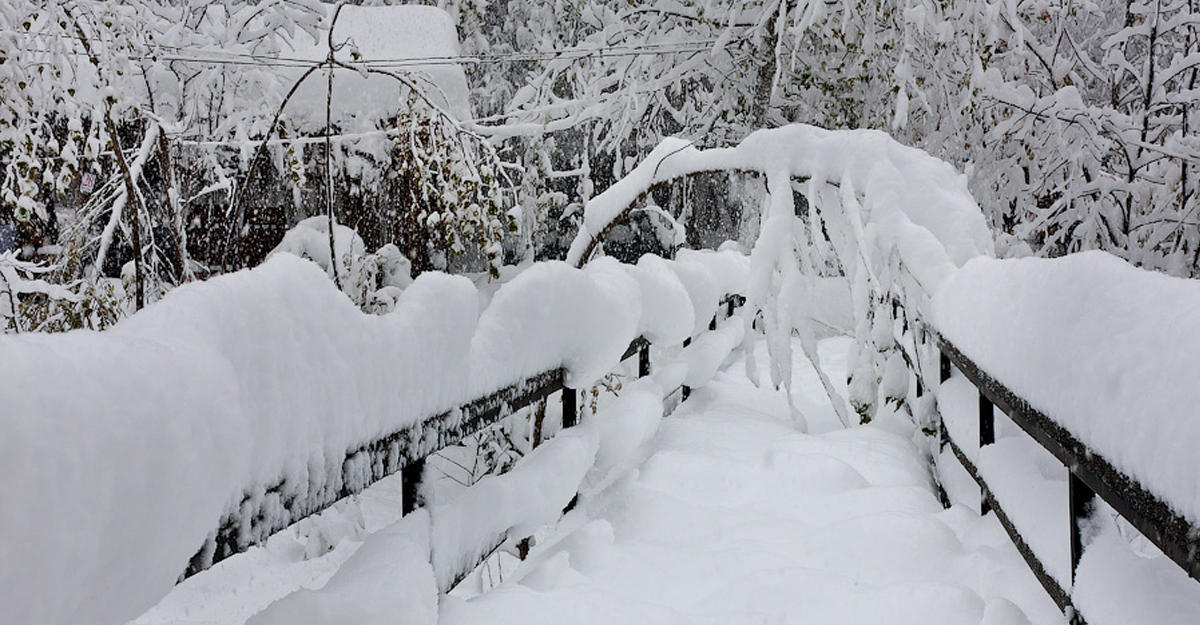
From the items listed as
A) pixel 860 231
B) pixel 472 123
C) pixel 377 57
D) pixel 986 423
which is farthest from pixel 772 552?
pixel 377 57

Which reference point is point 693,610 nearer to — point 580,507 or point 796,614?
point 796,614

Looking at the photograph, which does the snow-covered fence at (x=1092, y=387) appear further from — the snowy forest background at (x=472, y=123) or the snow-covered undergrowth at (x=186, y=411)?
the snowy forest background at (x=472, y=123)

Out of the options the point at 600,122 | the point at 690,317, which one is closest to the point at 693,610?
the point at 690,317

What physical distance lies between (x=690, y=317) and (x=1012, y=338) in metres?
3.38

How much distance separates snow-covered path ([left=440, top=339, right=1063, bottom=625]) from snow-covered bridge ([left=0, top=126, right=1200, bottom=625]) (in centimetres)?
2

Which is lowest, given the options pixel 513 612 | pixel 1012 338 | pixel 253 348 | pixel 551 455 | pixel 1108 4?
pixel 513 612

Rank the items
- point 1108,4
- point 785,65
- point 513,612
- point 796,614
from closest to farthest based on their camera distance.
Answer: point 513,612 → point 796,614 → point 785,65 → point 1108,4

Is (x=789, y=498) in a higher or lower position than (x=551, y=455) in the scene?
lower

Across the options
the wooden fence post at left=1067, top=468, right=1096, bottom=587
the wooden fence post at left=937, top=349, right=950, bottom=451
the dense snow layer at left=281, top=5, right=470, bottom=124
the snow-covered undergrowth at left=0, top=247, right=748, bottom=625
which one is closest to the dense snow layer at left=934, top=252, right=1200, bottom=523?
the wooden fence post at left=1067, top=468, right=1096, bottom=587

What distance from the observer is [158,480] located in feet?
4.22

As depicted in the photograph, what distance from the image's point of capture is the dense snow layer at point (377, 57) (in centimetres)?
1231

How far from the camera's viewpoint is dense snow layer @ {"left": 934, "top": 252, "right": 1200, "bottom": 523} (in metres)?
1.40

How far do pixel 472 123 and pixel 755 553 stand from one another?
22.5ft

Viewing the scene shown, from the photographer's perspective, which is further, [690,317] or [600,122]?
[600,122]
